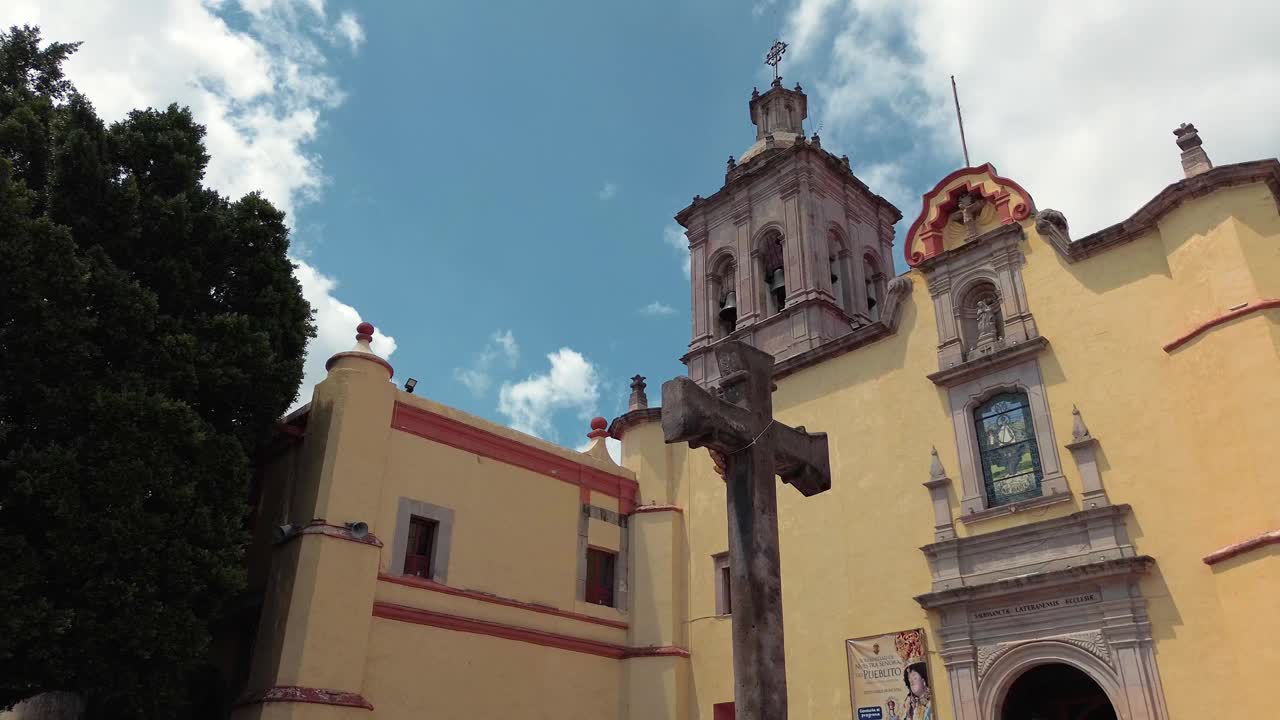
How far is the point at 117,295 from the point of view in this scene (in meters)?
11.5

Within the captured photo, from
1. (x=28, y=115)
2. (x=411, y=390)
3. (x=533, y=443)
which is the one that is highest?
(x=28, y=115)

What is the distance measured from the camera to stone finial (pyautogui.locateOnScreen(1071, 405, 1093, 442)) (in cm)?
1258

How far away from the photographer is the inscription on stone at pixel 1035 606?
39.1 ft

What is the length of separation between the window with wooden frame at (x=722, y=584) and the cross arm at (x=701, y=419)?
10.9 metres

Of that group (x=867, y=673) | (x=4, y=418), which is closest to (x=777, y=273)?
(x=867, y=673)

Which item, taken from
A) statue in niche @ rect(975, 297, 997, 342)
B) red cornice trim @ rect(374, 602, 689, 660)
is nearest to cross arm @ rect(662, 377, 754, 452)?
red cornice trim @ rect(374, 602, 689, 660)

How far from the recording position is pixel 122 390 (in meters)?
11.1

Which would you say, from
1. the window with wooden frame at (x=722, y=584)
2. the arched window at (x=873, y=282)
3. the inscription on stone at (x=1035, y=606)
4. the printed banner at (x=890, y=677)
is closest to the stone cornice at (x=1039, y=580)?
the inscription on stone at (x=1035, y=606)

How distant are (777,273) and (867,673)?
10.5m

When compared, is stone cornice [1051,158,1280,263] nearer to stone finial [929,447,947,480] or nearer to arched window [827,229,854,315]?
stone finial [929,447,947,480]

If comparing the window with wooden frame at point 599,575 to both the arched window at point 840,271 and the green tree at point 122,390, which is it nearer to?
the green tree at point 122,390

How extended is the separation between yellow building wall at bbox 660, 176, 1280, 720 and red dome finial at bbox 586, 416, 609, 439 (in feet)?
8.06

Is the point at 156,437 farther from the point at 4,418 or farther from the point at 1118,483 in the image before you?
the point at 1118,483

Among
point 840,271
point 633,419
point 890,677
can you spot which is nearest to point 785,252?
point 840,271
